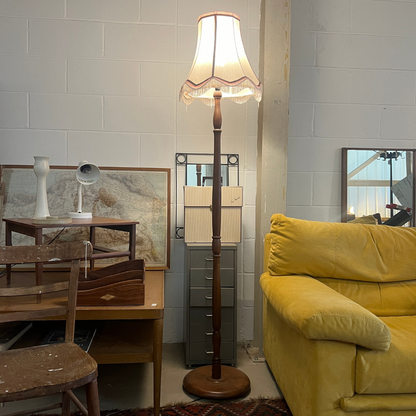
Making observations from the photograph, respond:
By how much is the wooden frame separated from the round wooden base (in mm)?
717

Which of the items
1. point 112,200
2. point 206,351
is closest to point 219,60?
point 112,200

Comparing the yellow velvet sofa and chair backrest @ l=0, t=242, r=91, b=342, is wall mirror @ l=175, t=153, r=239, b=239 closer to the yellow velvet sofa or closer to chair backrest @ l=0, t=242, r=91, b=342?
the yellow velvet sofa

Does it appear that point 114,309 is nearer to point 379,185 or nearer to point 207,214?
point 207,214

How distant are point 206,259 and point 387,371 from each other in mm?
1099

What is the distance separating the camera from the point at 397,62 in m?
2.75

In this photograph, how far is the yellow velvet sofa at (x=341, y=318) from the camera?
1489mm

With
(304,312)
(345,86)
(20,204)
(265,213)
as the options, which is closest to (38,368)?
(304,312)

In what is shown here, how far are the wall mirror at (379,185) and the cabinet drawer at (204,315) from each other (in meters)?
1.03

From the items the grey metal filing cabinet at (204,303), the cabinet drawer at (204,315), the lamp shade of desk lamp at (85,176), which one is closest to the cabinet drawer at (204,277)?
the grey metal filing cabinet at (204,303)

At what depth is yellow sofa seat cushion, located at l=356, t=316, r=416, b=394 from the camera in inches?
59.1

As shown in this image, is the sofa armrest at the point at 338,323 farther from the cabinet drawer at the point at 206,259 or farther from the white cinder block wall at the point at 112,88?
the white cinder block wall at the point at 112,88

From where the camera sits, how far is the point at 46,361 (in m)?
1.38

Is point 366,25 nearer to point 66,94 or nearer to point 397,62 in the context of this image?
point 397,62

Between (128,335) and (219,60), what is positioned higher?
(219,60)
